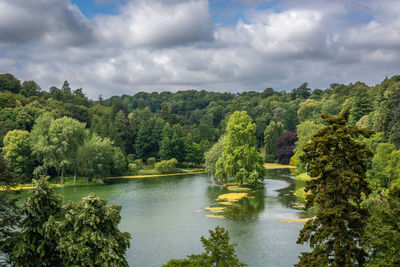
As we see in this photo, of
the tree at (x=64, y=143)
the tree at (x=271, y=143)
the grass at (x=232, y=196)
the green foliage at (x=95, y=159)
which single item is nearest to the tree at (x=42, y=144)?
the tree at (x=64, y=143)

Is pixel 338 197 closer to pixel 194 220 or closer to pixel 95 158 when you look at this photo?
pixel 194 220

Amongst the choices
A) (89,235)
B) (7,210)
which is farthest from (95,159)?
(89,235)

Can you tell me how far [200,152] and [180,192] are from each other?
31.8m

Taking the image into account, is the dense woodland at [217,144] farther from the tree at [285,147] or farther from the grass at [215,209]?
the grass at [215,209]

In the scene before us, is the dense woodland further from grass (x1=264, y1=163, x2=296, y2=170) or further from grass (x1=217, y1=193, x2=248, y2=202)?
grass (x1=217, y1=193, x2=248, y2=202)

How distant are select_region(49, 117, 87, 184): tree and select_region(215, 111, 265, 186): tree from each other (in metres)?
22.4

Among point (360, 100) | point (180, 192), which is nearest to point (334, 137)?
point (180, 192)

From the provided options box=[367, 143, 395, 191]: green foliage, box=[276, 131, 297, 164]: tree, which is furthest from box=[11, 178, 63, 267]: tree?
box=[276, 131, 297, 164]: tree

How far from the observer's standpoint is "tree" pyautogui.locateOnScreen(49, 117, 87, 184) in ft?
177

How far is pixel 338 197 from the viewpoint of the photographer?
1410cm

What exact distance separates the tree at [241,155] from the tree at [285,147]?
34.5 metres

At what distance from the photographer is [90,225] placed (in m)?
15.3

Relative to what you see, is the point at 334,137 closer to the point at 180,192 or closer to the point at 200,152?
the point at 180,192

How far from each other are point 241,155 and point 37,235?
3618 centimetres
